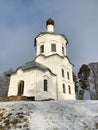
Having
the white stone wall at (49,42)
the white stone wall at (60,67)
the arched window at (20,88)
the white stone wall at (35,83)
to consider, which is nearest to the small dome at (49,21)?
the white stone wall at (49,42)

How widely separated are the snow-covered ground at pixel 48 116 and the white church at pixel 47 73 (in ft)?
39.6

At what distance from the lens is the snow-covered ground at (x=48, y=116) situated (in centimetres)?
1150

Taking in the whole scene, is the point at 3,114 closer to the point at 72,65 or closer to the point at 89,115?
the point at 89,115

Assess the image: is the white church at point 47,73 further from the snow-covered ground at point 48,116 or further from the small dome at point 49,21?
the snow-covered ground at point 48,116

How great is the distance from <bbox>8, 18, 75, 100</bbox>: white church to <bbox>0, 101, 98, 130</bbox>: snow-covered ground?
39.6ft

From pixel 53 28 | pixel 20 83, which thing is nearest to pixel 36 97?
pixel 20 83

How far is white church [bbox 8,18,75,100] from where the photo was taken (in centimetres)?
2834

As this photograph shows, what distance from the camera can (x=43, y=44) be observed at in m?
36.7

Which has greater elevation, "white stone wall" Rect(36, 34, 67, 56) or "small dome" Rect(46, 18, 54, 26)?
"small dome" Rect(46, 18, 54, 26)

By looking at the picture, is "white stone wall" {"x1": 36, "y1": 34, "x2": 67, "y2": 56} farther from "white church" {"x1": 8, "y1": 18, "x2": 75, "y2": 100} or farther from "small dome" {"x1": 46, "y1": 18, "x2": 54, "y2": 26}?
"small dome" {"x1": 46, "y1": 18, "x2": 54, "y2": 26}

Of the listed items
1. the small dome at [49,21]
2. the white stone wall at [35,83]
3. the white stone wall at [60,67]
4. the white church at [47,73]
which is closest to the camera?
the white stone wall at [35,83]

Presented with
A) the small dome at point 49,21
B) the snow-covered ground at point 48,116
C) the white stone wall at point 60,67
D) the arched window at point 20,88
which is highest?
the small dome at point 49,21

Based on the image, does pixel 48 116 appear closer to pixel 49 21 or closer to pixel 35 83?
pixel 35 83

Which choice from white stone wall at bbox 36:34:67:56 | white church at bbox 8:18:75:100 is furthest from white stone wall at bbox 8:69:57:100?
white stone wall at bbox 36:34:67:56
